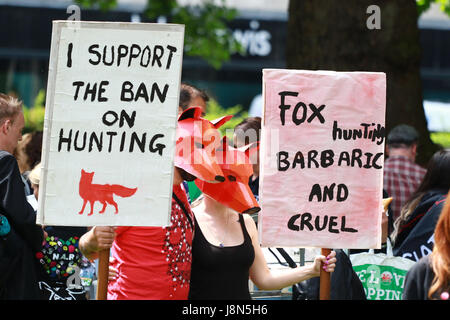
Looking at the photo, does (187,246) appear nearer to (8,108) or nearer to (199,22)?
(8,108)

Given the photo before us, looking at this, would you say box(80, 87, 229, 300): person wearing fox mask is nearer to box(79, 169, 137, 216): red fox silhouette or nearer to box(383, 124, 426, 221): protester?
box(79, 169, 137, 216): red fox silhouette

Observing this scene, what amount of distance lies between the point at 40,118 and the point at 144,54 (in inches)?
389

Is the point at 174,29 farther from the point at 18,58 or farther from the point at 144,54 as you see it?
the point at 18,58

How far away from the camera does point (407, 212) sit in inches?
198

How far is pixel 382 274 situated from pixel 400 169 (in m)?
2.12

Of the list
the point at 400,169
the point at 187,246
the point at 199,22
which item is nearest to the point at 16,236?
the point at 187,246

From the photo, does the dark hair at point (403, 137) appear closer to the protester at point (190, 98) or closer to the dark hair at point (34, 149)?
the protester at point (190, 98)

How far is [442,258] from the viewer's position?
310cm

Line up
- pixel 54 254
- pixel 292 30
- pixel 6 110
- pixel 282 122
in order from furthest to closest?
pixel 292 30 → pixel 54 254 → pixel 6 110 → pixel 282 122

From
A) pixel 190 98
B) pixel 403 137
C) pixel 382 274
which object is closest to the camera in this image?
pixel 382 274

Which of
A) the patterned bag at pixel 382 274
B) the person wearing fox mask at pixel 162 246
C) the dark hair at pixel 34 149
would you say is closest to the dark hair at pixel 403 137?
the patterned bag at pixel 382 274

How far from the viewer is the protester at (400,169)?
251 inches

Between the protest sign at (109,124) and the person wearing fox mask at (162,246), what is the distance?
102mm

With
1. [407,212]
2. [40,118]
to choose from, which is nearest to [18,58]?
[40,118]
